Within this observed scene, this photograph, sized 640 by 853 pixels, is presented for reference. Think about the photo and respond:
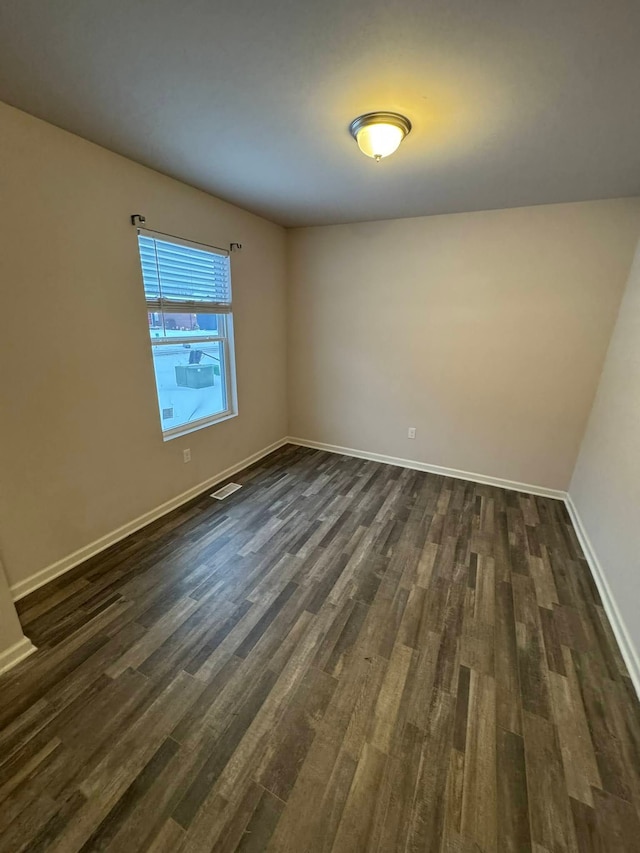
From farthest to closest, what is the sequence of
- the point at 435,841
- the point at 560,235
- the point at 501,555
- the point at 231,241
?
the point at 231,241 → the point at 560,235 → the point at 501,555 → the point at 435,841

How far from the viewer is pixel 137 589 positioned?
80.3 inches

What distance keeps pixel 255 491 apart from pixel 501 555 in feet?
6.78

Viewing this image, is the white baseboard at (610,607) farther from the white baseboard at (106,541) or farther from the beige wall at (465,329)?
the white baseboard at (106,541)

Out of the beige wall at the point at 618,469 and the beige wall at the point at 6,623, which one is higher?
the beige wall at the point at 618,469

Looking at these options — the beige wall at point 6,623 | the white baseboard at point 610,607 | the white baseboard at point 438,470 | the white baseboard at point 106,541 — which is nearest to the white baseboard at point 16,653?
the beige wall at point 6,623

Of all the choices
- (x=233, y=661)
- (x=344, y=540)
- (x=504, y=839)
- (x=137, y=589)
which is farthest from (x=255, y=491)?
(x=504, y=839)

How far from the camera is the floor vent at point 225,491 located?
309 centimetres

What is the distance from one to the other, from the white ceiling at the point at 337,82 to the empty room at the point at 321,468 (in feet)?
0.05

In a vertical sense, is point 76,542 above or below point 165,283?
below

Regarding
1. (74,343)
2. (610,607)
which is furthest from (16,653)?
(610,607)

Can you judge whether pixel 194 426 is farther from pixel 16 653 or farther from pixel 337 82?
pixel 337 82

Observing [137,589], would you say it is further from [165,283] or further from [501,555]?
[501,555]

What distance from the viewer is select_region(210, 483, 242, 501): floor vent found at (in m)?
3.09

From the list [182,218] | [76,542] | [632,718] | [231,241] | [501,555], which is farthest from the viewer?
[231,241]
